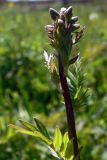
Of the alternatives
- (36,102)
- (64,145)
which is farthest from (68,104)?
(36,102)

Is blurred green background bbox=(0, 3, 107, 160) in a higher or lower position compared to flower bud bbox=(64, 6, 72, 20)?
higher

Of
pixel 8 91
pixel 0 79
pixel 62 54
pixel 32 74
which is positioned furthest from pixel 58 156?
pixel 32 74

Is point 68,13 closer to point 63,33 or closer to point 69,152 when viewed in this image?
point 63,33

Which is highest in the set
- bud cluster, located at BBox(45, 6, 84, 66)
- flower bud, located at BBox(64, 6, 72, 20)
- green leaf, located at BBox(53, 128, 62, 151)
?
flower bud, located at BBox(64, 6, 72, 20)

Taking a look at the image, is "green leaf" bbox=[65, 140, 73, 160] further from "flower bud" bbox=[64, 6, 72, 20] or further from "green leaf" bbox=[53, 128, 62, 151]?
"flower bud" bbox=[64, 6, 72, 20]

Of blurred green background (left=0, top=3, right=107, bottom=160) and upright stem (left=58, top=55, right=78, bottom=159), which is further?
blurred green background (left=0, top=3, right=107, bottom=160)

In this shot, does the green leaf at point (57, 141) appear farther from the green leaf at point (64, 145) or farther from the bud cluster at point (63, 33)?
the bud cluster at point (63, 33)

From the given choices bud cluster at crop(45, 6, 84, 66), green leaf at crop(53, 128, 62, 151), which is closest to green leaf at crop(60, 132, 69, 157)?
green leaf at crop(53, 128, 62, 151)

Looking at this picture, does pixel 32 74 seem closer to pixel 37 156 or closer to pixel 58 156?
pixel 37 156
